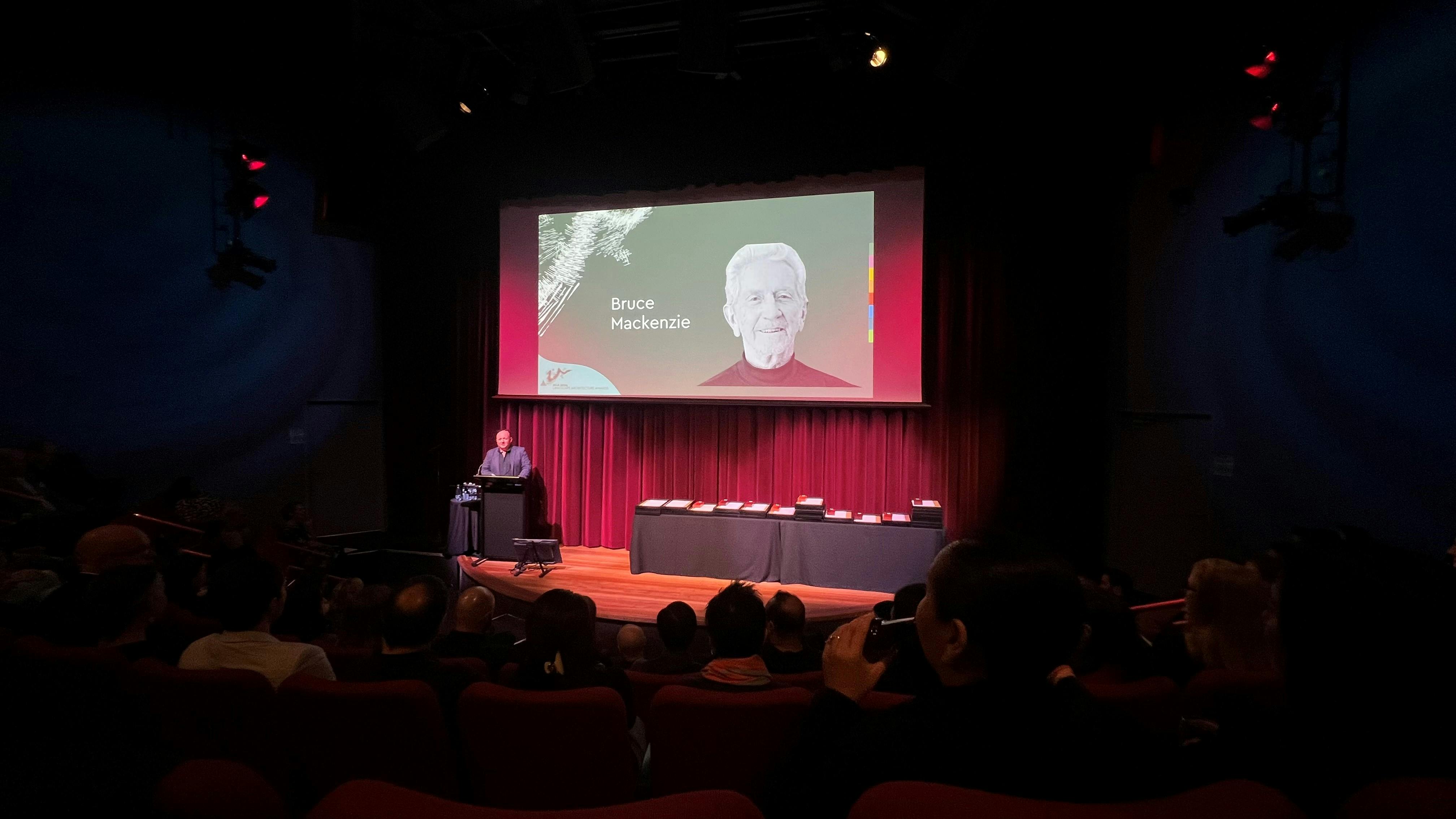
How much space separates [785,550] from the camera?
586 centimetres

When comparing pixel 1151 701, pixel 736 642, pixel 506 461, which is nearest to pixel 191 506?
pixel 506 461

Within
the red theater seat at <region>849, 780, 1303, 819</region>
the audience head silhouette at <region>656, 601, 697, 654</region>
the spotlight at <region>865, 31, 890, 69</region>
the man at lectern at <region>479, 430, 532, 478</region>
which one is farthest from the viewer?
the man at lectern at <region>479, 430, 532, 478</region>

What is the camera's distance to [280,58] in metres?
6.66

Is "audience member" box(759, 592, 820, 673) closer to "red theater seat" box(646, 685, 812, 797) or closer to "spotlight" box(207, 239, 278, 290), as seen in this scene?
"red theater seat" box(646, 685, 812, 797)

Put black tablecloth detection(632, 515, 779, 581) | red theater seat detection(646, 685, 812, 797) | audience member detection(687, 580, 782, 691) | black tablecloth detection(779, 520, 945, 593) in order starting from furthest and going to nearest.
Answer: black tablecloth detection(632, 515, 779, 581) < black tablecloth detection(779, 520, 945, 593) < audience member detection(687, 580, 782, 691) < red theater seat detection(646, 685, 812, 797)

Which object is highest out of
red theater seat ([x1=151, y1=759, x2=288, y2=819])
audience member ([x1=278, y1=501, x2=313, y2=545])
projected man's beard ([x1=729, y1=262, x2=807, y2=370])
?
projected man's beard ([x1=729, y1=262, x2=807, y2=370])

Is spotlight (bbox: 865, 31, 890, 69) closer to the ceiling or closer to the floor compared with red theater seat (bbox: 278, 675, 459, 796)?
closer to the ceiling

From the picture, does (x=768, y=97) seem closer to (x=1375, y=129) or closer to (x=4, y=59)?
(x=1375, y=129)

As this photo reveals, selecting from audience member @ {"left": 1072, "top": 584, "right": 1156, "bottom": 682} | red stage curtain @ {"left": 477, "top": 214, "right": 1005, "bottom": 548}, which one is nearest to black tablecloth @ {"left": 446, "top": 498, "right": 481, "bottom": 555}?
red stage curtain @ {"left": 477, "top": 214, "right": 1005, "bottom": 548}

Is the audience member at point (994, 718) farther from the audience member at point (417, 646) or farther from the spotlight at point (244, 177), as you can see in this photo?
the spotlight at point (244, 177)

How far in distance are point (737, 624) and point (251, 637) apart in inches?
60.5

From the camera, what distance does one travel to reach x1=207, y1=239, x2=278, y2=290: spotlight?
678 centimetres

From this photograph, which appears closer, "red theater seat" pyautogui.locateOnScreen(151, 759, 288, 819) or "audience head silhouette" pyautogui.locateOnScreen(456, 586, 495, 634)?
"red theater seat" pyautogui.locateOnScreen(151, 759, 288, 819)

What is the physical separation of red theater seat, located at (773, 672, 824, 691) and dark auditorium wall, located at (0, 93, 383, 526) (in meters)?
7.40
